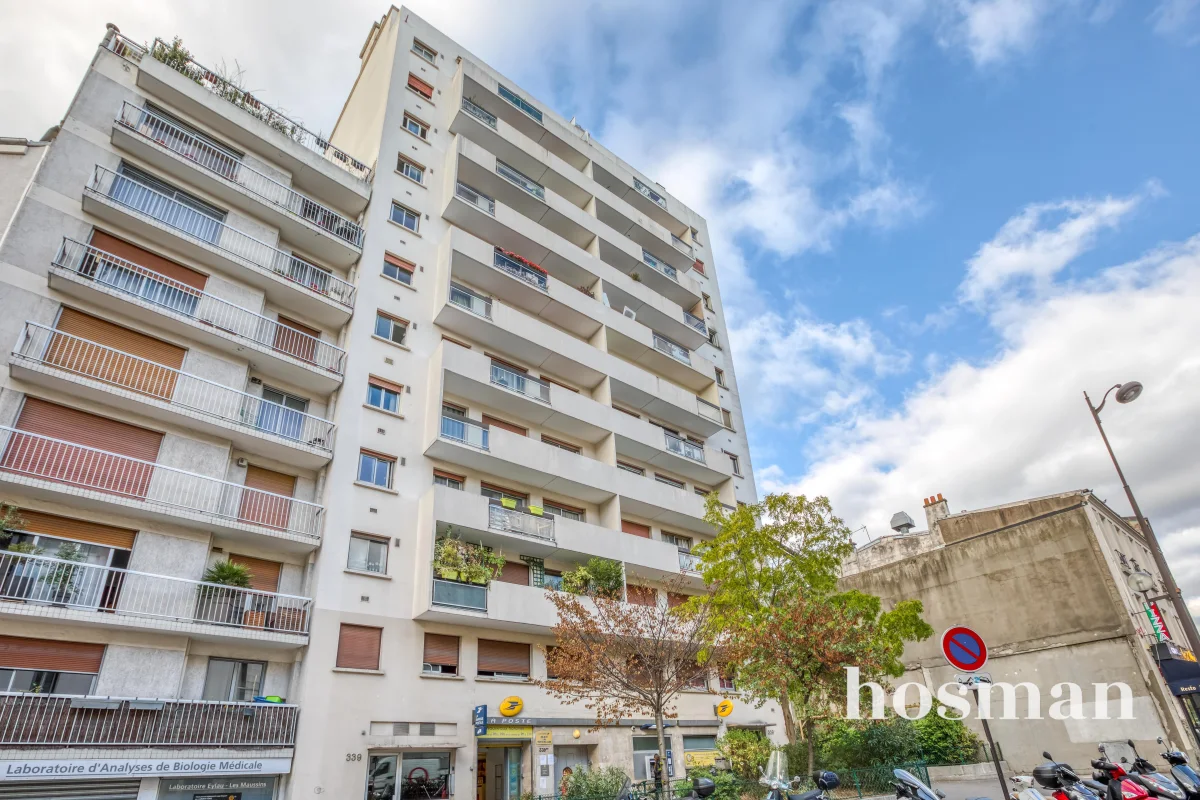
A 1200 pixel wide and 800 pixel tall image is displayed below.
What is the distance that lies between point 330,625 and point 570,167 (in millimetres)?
21376

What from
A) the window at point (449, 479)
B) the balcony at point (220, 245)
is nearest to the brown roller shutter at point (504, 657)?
the window at point (449, 479)

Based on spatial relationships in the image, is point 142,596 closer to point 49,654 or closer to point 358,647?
point 49,654

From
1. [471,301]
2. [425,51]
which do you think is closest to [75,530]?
[471,301]

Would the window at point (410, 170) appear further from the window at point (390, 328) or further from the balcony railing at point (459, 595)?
the balcony railing at point (459, 595)

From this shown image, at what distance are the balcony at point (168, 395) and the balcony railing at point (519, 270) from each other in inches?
342

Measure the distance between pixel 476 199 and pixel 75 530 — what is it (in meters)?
15.8

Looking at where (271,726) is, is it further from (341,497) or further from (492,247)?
(492,247)

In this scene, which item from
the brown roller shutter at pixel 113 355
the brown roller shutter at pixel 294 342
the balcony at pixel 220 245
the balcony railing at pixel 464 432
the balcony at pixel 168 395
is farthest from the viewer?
the balcony railing at pixel 464 432

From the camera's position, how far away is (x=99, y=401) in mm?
14539

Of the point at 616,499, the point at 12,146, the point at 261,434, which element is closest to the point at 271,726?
the point at 261,434

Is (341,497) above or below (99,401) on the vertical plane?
below

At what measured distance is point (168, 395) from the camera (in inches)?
607

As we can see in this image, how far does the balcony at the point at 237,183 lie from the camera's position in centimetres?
1723

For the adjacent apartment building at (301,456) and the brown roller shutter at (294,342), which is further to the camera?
the brown roller shutter at (294,342)
